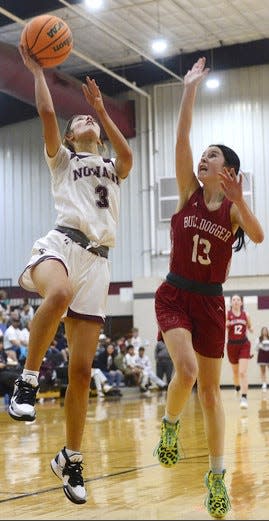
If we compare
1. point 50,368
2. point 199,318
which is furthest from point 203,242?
point 50,368

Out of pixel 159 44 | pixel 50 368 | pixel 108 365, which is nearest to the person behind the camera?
pixel 50 368

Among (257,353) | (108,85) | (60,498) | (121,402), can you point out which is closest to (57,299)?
(60,498)

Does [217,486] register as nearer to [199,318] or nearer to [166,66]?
[199,318]

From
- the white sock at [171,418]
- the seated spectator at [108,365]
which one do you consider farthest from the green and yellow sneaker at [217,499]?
the seated spectator at [108,365]

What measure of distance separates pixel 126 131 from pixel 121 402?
11.2 meters

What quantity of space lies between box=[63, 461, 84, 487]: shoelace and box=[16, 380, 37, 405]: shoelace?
1.96 feet

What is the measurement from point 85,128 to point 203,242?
1.06 metres

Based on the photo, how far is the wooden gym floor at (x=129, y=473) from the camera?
15.3 ft

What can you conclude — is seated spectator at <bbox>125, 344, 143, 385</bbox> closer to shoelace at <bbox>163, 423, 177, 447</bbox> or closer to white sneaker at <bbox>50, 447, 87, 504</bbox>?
shoelace at <bbox>163, 423, 177, 447</bbox>

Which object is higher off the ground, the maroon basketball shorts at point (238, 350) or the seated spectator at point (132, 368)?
the maroon basketball shorts at point (238, 350)

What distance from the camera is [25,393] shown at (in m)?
4.32

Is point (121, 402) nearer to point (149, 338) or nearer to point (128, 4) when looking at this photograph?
point (149, 338)

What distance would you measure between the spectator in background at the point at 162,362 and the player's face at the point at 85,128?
60.5ft

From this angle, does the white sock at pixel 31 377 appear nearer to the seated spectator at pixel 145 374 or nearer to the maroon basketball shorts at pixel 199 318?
the maroon basketball shorts at pixel 199 318
